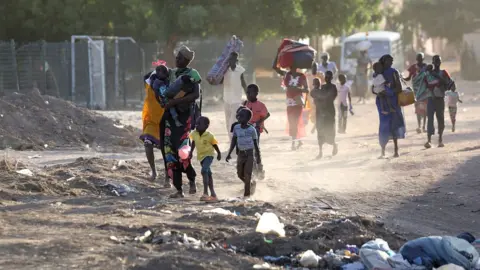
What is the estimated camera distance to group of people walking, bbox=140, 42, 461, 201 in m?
11.3

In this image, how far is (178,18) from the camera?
32.8 m

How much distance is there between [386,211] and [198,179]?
10.0ft

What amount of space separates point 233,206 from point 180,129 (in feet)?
4.93

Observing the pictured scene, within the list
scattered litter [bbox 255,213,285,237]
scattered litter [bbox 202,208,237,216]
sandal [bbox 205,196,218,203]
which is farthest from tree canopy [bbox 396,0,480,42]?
scattered litter [bbox 255,213,285,237]

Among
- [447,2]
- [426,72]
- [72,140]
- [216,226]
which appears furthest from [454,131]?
[447,2]

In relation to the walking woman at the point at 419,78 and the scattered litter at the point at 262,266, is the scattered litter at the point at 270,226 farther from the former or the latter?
the walking woman at the point at 419,78

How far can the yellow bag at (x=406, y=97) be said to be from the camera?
610 inches

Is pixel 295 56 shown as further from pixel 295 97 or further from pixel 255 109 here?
pixel 255 109

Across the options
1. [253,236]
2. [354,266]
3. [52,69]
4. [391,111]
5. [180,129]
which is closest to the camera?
[354,266]

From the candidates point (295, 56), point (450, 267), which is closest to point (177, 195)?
point (450, 267)

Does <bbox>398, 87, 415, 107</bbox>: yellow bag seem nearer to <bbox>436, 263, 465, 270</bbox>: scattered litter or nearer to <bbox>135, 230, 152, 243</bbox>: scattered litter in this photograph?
<bbox>135, 230, 152, 243</bbox>: scattered litter

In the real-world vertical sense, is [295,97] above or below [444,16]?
below

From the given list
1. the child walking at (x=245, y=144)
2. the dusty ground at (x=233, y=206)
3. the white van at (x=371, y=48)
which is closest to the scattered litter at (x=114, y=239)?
the dusty ground at (x=233, y=206)

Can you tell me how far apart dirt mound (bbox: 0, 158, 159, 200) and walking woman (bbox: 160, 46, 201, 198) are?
30.5 inches
